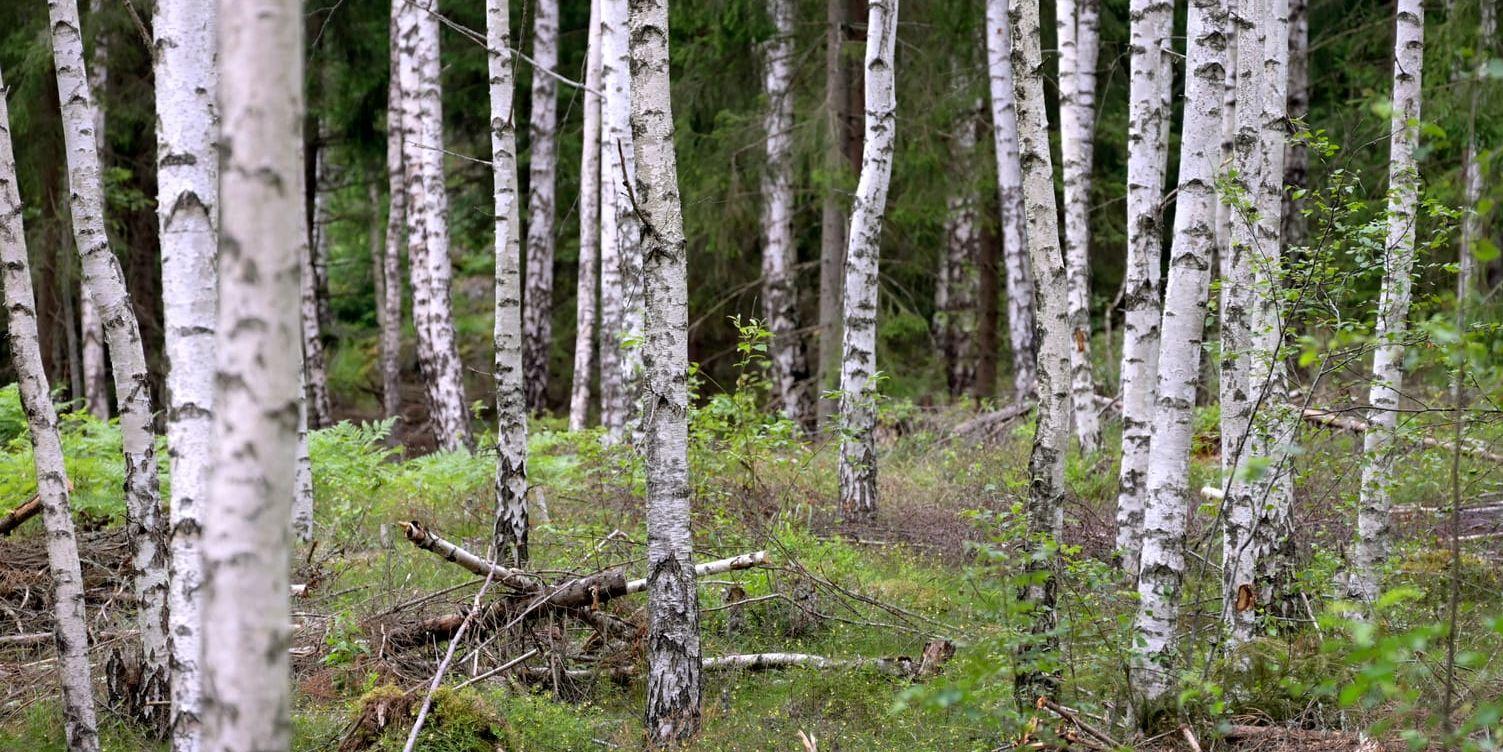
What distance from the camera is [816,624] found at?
7.84 m

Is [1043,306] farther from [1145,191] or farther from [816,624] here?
[816,624]

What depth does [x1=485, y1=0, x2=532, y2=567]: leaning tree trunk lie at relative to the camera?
27.5ft

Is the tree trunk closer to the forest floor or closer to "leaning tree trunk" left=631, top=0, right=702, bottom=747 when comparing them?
the forest floor

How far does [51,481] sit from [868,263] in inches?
272

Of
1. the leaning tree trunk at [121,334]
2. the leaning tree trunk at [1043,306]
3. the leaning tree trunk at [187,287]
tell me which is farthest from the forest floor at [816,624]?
the leaning tree trunk at [187,287]

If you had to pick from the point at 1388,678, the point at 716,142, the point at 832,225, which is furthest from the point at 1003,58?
the point at 1388,678

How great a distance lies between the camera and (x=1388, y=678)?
329 centimetres

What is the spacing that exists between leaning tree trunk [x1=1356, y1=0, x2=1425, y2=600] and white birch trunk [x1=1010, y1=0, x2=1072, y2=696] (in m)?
1.55

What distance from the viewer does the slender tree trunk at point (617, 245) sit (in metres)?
9.73

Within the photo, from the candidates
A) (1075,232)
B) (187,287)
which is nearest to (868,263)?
(1075,232)

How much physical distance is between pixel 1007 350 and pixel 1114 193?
5074 millimetres

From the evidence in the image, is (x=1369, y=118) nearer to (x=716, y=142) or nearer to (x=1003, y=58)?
(x=1003, y=58)

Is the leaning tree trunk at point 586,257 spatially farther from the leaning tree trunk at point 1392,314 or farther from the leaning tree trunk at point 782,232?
the leaning tree trunk at point 1392,314

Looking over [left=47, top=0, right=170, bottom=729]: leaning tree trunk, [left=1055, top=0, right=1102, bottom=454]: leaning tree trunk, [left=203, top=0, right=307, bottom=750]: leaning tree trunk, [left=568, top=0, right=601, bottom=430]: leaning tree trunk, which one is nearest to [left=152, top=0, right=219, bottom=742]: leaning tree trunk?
[left=47, top=0, right=170, bottom=729]: leaning tree trunk
